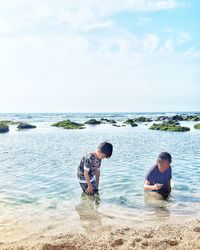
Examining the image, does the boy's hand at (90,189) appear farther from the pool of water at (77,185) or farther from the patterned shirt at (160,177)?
the patterned shirt at (160,177)

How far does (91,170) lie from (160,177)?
2.13 meters

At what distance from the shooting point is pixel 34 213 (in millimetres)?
10102

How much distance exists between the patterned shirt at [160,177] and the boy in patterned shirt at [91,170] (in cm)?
166

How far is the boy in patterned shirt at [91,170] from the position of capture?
11261mm

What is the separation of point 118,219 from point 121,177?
5.85 metres

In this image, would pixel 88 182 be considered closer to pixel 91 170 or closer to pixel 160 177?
pixel 91 170

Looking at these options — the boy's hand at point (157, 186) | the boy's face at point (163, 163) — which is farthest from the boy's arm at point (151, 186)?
the boy's face at point (163, 163)

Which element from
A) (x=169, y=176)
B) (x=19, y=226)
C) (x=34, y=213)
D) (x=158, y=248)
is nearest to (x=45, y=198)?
(x=34, y=213)

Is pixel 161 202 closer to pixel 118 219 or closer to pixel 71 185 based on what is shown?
pixel 118 219

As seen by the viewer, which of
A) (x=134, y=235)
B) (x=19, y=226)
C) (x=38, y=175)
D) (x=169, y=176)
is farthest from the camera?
(x=38, y=175)

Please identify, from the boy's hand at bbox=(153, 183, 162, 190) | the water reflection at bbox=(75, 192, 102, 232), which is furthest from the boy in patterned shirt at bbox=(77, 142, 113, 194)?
the boy's hand at bbox=(153, 183, 162, 190)

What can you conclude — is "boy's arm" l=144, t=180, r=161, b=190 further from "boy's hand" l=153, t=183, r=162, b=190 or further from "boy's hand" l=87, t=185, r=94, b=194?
"boy's hand" l=87, t=185, r=94, b=194

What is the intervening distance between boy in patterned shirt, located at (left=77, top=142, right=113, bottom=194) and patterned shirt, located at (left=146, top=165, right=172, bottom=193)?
5.45ft

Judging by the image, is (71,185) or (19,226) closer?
(19,226)
